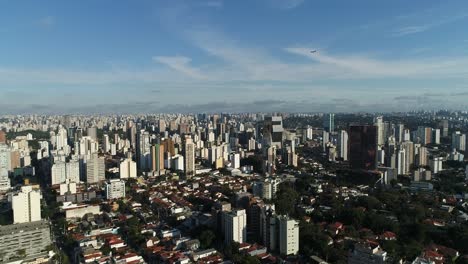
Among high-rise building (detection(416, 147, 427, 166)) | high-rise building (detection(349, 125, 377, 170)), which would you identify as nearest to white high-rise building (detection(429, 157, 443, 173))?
high-rise building (detection(416, 147, 427, 166))

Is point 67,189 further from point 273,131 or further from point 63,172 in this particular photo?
point 273,131

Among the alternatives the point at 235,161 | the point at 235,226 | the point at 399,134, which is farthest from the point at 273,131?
the point at 235,226

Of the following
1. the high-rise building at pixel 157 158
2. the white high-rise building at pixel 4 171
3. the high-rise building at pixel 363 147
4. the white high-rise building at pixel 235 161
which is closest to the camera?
the white high-rise building at pixel 4 171

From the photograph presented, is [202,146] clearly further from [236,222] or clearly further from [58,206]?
[236,222]

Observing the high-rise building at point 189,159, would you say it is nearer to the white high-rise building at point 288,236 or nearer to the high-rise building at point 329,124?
the white high-rise building at point 288,236

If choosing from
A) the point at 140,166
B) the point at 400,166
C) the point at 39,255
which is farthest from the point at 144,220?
the point at 400,166

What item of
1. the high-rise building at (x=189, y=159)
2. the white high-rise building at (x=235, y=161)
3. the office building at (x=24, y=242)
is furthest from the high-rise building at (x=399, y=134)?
the office building at (x=24, y=242)
